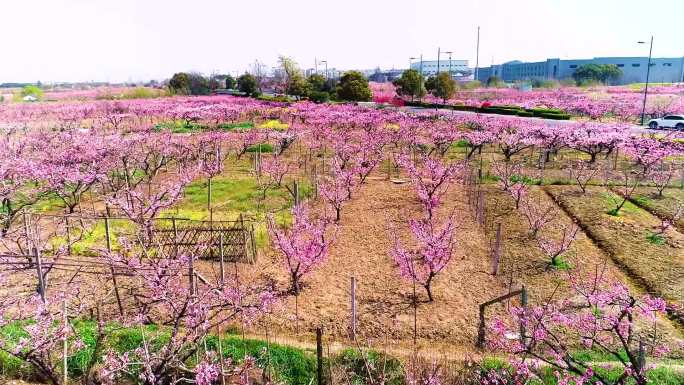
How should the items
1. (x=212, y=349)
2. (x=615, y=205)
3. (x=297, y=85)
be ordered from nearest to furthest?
1. (x=212, y=349)
2. (x=615, y=205)
3. (x=297, y=85)

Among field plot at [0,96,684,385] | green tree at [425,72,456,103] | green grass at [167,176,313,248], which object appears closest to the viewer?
field plot at [0,96,684,385]

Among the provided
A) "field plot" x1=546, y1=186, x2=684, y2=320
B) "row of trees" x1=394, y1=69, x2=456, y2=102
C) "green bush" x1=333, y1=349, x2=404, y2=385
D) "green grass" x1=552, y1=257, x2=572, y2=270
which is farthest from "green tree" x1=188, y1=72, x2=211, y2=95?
"green bush" x1=333, y1=349, x2=404, y2=385

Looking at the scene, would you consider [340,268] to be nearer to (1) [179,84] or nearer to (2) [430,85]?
(2) [430,85]

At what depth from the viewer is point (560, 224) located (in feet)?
44.9

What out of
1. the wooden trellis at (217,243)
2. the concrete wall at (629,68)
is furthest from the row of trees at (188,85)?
the concrete wall at (629,68)

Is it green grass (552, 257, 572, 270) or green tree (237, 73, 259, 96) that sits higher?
green tree (237, 73, 259, 96)

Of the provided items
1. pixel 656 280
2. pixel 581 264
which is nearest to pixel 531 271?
pixel 581 264

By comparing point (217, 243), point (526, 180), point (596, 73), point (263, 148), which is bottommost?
point (217, 243)

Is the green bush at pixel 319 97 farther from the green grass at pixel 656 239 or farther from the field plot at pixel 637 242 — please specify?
the green grass at pixel 656 239

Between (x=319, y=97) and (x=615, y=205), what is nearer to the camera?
(x=615, y=205)

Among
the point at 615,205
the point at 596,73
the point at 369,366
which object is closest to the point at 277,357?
the point at 369,366

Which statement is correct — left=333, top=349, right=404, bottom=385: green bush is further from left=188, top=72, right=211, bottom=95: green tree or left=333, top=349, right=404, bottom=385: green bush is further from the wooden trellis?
left=188, top=72, right=211, bottom=95: green tree

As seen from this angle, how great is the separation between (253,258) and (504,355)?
6039 mm

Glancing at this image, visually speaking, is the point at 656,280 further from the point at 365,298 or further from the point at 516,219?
the point at 365,298
